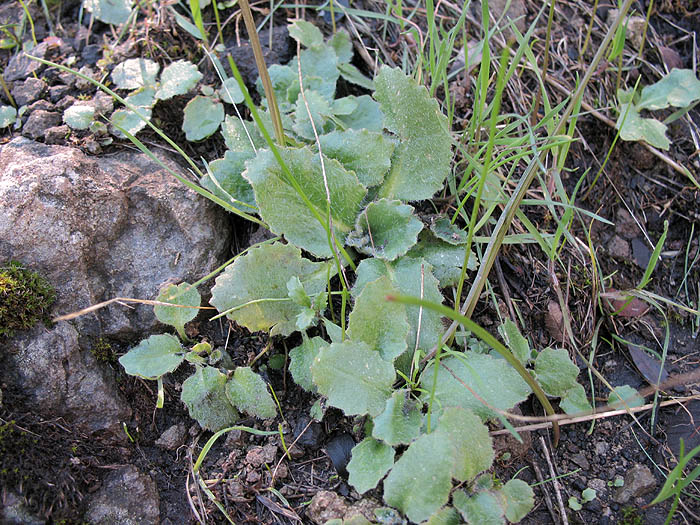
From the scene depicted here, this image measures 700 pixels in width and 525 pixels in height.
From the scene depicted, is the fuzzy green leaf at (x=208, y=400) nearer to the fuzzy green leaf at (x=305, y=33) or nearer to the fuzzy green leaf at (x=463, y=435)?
the fuzzy green leaf at (x=463, y=435)

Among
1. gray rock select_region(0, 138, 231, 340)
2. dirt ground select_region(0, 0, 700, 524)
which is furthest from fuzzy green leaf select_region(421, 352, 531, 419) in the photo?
gray rock select_region(0, 138, 231, 340)

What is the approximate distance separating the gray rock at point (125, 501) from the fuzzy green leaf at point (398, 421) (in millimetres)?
604

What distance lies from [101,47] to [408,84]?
1.24m

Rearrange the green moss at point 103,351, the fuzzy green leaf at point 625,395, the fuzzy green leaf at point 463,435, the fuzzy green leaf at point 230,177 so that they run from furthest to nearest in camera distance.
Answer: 1. the fuzzy green leaf at point 230,177
2. the fuzzy green leaf at point 625,395
3. the green moss at point 103,351
4. the fuzzy green leaf at point 463,435

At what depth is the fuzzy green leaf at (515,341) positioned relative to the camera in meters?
1.57

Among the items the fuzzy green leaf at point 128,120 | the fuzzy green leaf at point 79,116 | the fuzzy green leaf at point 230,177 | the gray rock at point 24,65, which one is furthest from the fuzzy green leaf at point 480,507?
the gray rock at point 24,65

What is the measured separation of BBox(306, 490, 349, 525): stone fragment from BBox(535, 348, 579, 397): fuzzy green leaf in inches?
26.1

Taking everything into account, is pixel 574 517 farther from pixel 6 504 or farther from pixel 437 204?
pixel 6 504

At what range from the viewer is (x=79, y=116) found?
1.79 meters

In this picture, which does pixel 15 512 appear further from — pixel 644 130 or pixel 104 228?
pixel 644 130

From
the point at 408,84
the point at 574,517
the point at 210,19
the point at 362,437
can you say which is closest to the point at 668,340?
the point at 574,517

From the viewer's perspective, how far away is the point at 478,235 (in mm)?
1815

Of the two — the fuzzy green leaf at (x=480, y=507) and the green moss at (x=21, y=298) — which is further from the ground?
Answer: the green moss at (x=21, y=298)

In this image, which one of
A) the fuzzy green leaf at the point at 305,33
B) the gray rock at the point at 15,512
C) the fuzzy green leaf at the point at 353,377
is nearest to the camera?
the gray rock at the point at 15,512
